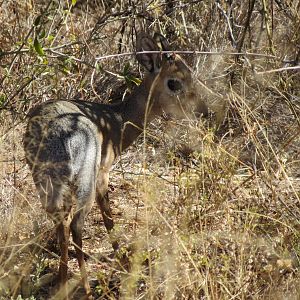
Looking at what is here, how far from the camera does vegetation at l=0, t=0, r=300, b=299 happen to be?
4055mm

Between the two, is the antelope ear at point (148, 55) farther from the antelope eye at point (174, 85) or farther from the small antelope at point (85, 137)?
the antelope eye at point (174, 85)

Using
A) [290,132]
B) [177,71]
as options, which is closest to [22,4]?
[177,71]

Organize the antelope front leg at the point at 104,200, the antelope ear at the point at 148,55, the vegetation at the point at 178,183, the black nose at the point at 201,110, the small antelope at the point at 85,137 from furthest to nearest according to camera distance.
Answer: the black nose at the point at 201,110 → the antelope ear at the point at 148,55 → the antelope front leg at the point at 104,200 → the small antelope at the point at 85,137 → the vegetation at the point at 178,183

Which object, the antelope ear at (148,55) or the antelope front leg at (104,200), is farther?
the antelope ear at (148,55)

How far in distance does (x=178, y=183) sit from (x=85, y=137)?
2.24 feet

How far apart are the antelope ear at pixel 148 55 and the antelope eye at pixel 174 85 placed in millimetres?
160

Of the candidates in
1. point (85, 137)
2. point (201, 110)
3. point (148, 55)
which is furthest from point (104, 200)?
point (148, 55)

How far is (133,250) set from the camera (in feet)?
14.7

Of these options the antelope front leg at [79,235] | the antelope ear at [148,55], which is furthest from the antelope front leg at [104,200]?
the antelope ear at [148,55]

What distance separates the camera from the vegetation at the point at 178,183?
405 cm

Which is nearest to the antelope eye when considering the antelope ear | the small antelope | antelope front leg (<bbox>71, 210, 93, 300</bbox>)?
the small antelope

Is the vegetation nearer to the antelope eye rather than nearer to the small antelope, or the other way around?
the small antelope

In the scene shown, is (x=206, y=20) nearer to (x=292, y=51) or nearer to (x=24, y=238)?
(x=292, y=51)

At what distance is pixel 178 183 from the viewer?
4.80 m
